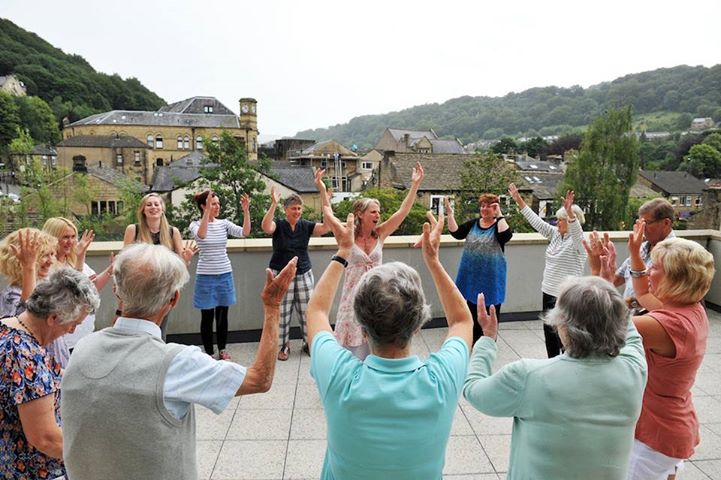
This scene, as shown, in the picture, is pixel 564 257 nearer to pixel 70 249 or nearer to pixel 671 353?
pixel 671 353

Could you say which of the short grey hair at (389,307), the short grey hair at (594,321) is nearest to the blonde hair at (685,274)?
the short grey hair at (594,321)

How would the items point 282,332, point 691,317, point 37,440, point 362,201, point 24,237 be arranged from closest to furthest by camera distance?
point 37,440 → point 691,317 → point 24,237 → point 362,201 → point 282,332

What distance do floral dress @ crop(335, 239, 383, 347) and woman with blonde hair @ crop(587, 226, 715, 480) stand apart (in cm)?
170

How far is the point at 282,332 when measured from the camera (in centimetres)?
433

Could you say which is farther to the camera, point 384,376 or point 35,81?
point 35,81

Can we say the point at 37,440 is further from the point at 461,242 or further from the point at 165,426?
the point at 461,242

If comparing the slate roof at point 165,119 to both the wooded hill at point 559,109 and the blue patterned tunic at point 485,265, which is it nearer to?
the wooded hill at point 559,109

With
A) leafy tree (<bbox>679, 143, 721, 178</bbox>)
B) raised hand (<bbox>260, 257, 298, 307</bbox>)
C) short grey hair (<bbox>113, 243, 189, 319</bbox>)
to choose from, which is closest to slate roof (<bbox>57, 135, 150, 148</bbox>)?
leafy tree (<bbox>679, 143, 721, 178</bbox>)

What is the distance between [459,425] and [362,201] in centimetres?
171

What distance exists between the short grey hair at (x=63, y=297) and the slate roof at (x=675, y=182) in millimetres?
68314

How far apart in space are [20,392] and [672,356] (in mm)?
2340

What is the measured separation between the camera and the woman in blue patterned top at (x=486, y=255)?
13.6 ft

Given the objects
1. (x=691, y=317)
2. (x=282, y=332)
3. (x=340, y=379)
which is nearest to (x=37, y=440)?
(x=340, y=379)

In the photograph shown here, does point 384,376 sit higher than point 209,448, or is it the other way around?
point 384,376
